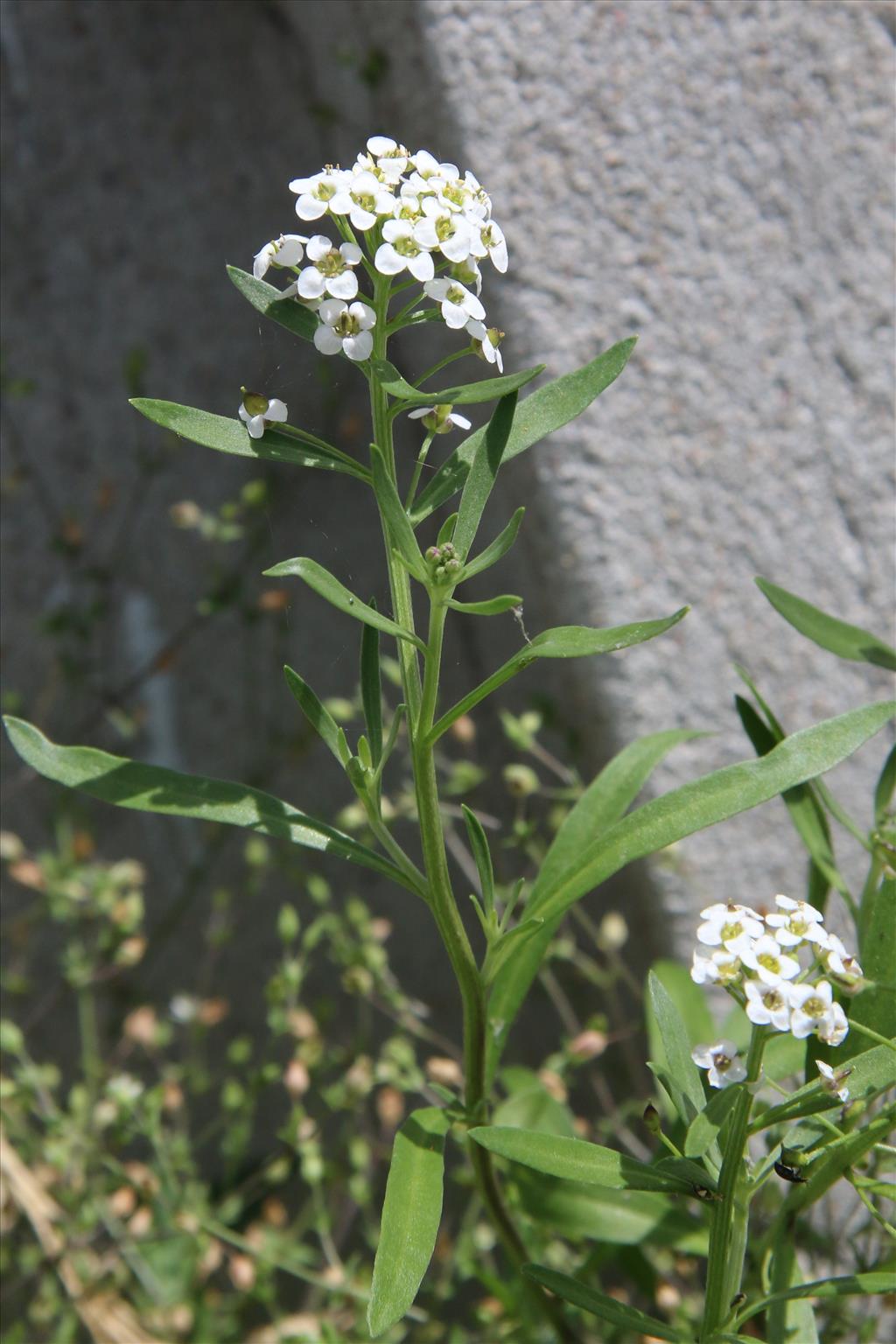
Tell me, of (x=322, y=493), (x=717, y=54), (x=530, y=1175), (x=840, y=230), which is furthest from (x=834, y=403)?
(x=530, y=1175)

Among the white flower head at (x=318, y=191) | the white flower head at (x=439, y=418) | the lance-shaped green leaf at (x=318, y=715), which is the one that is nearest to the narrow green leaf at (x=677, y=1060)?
the lance-shaped green leaf at (x=318, y=715)

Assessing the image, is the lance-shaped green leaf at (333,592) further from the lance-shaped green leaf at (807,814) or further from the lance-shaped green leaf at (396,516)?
the lance-shaped green leaf at (807,814)

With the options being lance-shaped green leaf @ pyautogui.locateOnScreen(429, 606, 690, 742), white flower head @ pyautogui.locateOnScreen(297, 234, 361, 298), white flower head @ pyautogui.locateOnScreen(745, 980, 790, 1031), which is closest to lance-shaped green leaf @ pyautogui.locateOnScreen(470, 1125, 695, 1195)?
white flower head @ pyautogui.locateOnScreen(745, 980, 790, 1031)

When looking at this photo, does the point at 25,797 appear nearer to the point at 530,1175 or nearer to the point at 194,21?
the point at 530,1175

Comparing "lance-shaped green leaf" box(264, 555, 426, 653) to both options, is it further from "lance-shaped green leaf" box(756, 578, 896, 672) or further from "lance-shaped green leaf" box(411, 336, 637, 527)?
"lance-shaped green leaf" box(756, 578, 896, 672)

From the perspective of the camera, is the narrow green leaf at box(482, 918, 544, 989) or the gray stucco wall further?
the gray stucco wall

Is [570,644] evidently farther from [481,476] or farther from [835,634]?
[835,634]

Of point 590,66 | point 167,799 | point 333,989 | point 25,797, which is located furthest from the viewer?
point 333,989
